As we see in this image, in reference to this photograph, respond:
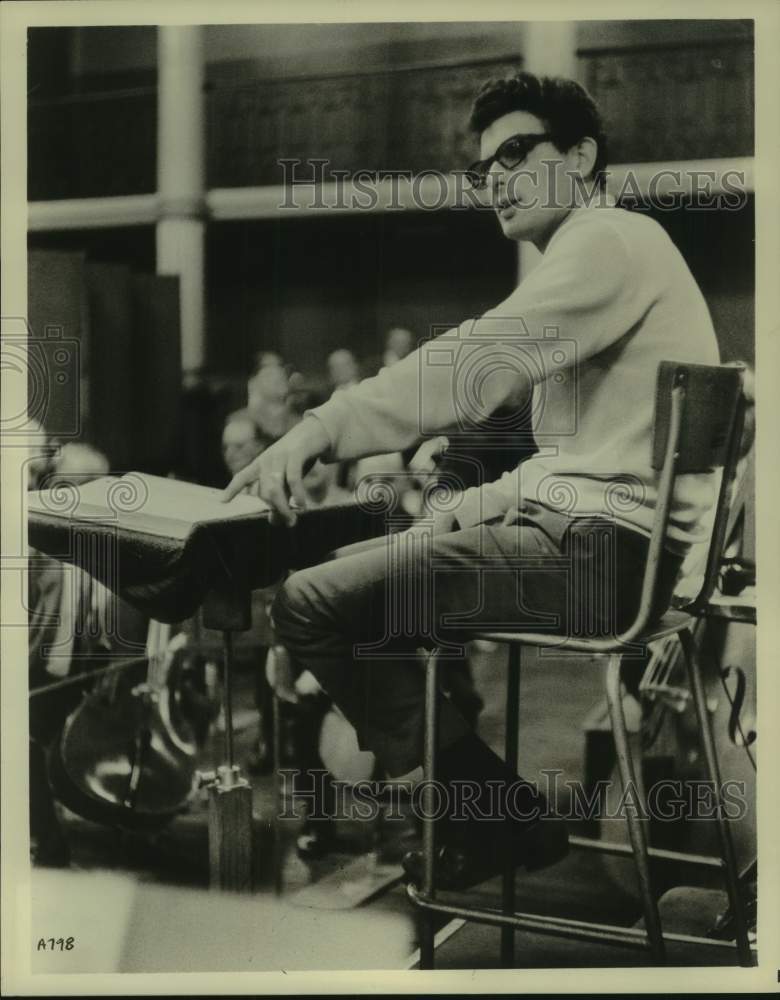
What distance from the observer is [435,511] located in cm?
225

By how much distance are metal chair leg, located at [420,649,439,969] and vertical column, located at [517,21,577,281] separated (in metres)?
0.91

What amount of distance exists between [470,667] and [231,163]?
4.19ft

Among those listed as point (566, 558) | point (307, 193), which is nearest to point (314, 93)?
point (307, 193)

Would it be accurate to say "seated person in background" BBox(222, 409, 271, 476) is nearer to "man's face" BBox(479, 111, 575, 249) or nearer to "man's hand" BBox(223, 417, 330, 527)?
"man's hand" BBox(223, 417, 330, 527)

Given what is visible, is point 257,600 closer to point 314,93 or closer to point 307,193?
point 307,193

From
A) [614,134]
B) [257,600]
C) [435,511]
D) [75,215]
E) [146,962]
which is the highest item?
[614,134]

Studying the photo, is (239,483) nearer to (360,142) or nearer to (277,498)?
(277,498)

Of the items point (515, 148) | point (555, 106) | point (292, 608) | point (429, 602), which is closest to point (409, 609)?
point (429, 602)

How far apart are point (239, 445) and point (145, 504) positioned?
25 cm

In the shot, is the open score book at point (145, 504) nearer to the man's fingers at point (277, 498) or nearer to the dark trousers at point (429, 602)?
the man's fingers at point (277, 498)

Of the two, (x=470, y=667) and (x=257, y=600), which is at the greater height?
(x=257, y=600)

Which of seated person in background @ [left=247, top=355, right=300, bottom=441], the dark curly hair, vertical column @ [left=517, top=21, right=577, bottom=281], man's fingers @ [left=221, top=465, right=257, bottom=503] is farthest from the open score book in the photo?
the dark curly hair

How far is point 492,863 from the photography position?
2252 millimetres

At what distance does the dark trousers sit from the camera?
2193 millimetres
